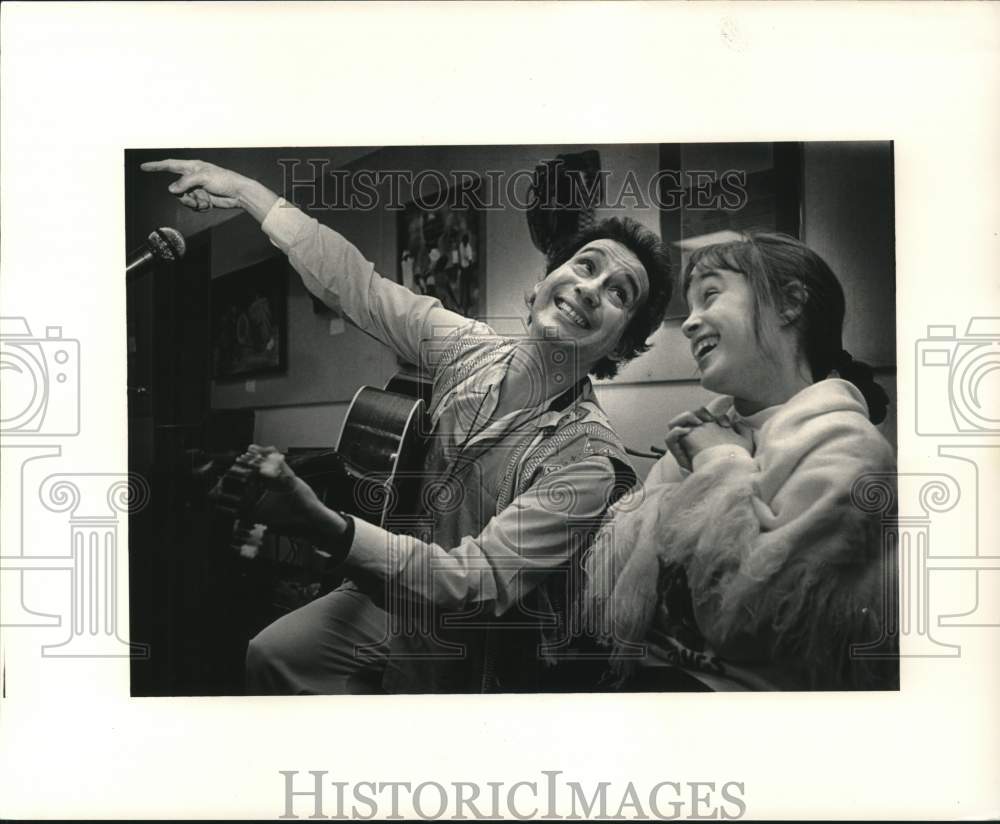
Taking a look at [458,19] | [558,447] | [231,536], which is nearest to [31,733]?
[231,536]

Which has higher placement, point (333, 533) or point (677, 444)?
point (677, 444)

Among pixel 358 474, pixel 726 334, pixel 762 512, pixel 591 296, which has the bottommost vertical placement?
pixel 762 512

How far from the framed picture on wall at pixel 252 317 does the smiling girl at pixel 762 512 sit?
126 centimetres

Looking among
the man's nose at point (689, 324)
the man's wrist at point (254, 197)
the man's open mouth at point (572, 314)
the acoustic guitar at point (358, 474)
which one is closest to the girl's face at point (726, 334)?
the man's nose at point (689, 324)

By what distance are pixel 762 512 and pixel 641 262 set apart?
2.91 ft

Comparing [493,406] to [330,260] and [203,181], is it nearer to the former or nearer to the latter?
[330,260]

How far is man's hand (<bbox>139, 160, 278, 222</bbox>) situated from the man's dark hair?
3.16 ft

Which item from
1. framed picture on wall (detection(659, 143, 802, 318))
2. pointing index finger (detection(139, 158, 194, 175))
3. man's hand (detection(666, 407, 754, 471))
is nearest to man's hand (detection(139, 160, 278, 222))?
pointing index finger (detection(139, 158, 194, 175))

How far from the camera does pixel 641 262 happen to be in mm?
2750

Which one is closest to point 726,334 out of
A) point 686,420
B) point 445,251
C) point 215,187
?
point 686,420

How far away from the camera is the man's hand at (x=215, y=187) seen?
275cm

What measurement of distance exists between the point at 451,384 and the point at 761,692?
1.41m

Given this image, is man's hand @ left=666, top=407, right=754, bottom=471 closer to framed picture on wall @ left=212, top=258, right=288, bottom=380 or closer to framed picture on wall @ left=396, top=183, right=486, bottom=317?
framed picture on wall @ left=396, top=183, right=486, bottom=317

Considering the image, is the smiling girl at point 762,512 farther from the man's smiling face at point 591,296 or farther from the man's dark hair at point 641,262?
the man's smiling face at point 591,296
